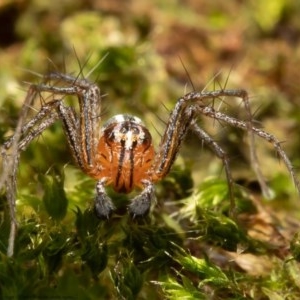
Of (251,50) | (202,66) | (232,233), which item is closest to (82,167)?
(232,233)

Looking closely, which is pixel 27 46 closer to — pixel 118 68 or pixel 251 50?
pixel 118 68

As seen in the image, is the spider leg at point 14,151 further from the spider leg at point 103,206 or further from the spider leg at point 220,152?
the spider leg at point 220,152

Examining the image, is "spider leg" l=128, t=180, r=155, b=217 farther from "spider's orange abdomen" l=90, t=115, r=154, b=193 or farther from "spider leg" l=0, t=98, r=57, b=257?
"spider leg" l=0, t=98, r=57, b=257

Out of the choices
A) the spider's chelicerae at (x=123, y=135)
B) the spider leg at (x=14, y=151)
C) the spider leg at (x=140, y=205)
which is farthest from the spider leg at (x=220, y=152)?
the spider leg at (x=14, y=151)

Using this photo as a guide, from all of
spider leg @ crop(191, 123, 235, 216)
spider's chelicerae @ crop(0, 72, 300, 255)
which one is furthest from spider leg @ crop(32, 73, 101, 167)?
spider leg @ crop(191, 123, 235, 216)

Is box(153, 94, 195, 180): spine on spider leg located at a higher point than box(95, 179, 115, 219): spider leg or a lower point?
higher

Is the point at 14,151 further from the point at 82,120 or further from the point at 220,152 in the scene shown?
the point at 220,152

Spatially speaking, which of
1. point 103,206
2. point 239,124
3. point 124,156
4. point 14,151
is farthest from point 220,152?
point 14,151
